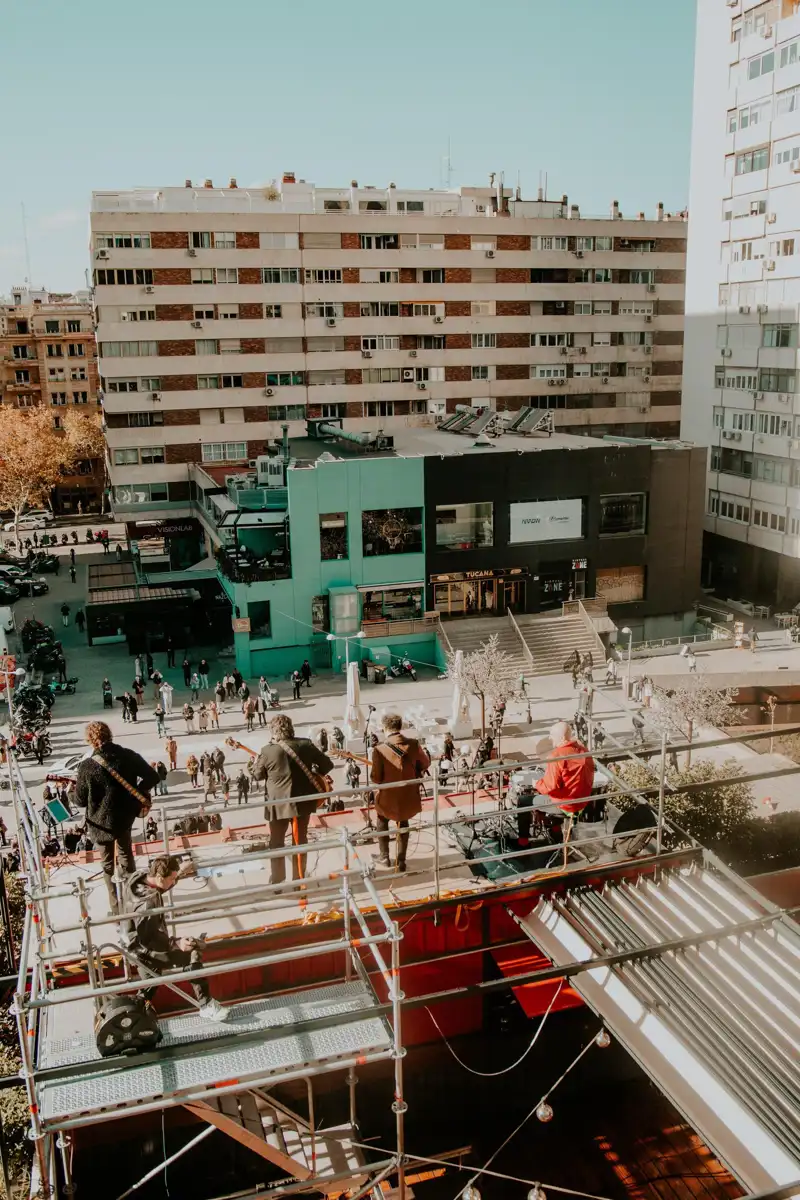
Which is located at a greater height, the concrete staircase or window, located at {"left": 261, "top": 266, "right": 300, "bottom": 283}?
window, located at {"left": 261, "top": 266, "right": 300, "bottom": 283}

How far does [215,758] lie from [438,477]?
47.7 ft

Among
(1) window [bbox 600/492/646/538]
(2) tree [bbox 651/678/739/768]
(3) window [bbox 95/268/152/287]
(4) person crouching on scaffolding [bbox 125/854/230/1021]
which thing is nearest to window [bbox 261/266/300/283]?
(3) window [bbox 95/268/152/287]

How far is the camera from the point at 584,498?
35031mm

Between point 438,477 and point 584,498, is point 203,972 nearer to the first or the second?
point 438,477

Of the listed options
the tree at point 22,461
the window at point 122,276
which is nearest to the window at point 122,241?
the window at point 122,276

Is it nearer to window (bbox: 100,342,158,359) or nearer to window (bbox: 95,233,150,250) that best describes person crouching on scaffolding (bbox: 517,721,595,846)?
window (bbox: 100,342,158,359)

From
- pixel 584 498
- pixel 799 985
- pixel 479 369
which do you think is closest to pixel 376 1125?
pixel 799 985

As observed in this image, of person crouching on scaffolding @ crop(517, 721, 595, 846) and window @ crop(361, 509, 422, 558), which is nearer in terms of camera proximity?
person crouching on scaffolding @ crop(517, 721, 595, 846)

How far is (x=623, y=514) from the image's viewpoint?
35844 mm

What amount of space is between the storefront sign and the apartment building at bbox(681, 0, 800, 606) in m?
23.6

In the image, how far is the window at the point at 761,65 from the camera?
3538cm

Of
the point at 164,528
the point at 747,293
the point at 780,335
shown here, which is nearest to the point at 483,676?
the point at 780,335

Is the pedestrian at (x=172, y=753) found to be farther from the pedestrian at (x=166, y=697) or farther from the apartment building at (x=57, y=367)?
the apartment building at (x=57, y=367)

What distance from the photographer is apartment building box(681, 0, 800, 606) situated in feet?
117
